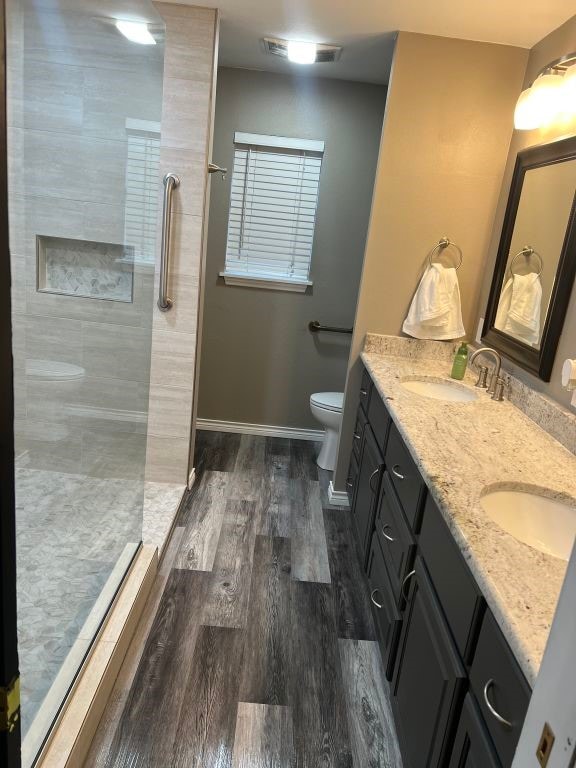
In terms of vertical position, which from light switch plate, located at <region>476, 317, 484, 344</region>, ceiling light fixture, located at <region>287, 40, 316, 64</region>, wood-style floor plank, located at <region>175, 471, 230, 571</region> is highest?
ceiling light fixture, located at <region>287, 40, 316, 64</region>

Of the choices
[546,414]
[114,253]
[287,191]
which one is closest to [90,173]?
[114,253]

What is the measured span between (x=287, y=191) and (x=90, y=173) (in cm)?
203

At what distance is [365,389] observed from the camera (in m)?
2.74

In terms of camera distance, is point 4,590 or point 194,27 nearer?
point 4,590

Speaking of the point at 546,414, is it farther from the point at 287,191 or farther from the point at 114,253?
the point at 287,191

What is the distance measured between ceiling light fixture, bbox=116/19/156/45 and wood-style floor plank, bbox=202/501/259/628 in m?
2.08

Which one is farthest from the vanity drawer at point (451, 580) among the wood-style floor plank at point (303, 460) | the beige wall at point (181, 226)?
the wood-style floor plank at point (303, 460)

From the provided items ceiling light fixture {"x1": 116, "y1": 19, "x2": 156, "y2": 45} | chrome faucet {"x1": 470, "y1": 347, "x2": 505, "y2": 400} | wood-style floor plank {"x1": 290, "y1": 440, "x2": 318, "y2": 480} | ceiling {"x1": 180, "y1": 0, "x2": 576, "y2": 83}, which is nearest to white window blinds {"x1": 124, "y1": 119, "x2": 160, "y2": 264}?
ceiling light fixture {"x1": 116, "y1": 19, "x2": 156, "y2": 45}

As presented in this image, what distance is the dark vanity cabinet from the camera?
998mm

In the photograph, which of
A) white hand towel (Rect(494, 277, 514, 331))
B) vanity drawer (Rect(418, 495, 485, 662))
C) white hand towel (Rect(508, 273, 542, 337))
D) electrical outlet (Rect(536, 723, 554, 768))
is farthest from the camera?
white hand towel (Rect(494, 277, 514, 331))

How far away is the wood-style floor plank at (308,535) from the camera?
98.9 inches

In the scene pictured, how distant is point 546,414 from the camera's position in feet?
6.49

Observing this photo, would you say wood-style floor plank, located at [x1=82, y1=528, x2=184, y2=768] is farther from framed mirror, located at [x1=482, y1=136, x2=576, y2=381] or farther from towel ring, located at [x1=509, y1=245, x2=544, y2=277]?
towel ring, located at [x1=509, y1=245, x2=544, y2=277]

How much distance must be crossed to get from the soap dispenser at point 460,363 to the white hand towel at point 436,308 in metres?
0.24
